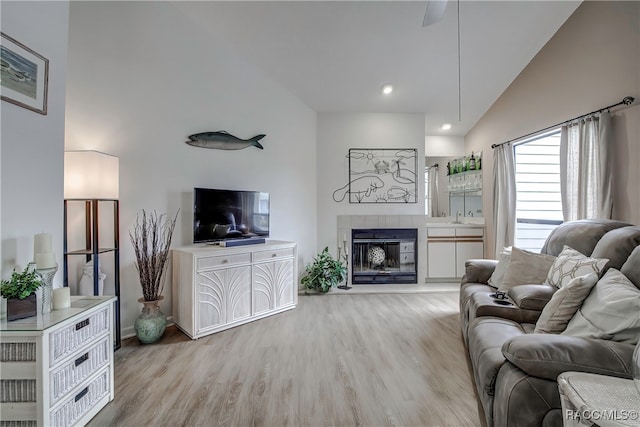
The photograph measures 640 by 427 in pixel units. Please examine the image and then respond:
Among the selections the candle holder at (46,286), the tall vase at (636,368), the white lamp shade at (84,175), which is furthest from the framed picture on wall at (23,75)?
the tall vase at (636,368)

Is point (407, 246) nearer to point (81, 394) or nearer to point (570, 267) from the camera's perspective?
point (570, 267)

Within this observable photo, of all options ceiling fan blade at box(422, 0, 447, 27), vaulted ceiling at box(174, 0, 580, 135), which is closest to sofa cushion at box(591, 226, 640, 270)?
ceiling fan blade at box(422, 0, 447, 27)

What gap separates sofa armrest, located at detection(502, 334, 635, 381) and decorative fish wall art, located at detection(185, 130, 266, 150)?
10.5 feet

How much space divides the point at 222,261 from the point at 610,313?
2692 mm

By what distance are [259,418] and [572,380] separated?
4.83ft

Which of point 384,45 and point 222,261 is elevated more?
point 384,45

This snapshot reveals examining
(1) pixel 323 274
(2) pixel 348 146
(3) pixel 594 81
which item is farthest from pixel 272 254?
(3) pixel 594 81

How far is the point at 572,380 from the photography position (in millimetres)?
1063

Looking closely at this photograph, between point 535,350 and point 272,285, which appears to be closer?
point 535,350

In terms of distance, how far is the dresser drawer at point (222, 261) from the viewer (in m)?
2.65

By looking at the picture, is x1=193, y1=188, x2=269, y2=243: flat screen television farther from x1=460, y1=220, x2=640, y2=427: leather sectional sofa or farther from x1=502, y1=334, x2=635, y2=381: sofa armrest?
x1=502, y1=334, x2=635, y2=381: sofa armrest

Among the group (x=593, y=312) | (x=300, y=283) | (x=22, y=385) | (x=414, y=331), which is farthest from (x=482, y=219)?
(x=22, y=385)

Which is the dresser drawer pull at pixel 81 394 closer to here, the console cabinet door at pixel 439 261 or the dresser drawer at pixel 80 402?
the dresser drawer at pixel 80 402

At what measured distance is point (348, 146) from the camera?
448 centimetres
